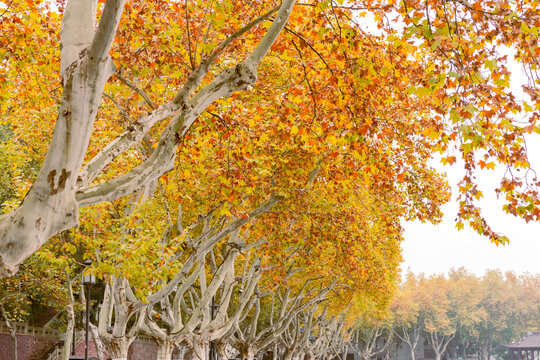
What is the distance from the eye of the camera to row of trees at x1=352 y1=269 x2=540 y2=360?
7788 cm

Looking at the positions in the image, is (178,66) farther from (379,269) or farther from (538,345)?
(538,345)

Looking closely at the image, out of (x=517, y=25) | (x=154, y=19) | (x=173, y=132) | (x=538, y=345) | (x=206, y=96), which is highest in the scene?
(x=154, y=19)

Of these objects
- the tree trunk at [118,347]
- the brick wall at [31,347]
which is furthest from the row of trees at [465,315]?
the tree trunk at [118,347]

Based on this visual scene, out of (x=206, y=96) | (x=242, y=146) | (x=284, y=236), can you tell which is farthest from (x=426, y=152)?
(x=206, y=96)

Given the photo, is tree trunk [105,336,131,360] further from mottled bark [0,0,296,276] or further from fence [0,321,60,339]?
fence [0,321,60,339]

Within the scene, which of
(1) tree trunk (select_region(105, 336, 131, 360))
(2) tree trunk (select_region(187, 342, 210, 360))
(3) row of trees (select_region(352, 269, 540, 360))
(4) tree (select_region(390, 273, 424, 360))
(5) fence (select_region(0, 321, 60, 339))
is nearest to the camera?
(1) tree trunk (select_region(105, 336, 131, 360))

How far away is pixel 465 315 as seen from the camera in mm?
82062

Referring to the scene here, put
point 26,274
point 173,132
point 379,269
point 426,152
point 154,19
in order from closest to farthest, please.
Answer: point 173,132 < point 154,19 < point 426,152 < point 26,274 < point 379,269

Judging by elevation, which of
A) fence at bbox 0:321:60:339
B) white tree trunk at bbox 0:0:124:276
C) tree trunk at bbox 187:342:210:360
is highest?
white tree trunk at bbox 0:0:124:276

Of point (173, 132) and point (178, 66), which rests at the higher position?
point (178, 66)

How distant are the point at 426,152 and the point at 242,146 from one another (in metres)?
6.83

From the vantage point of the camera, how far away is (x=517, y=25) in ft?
21.9

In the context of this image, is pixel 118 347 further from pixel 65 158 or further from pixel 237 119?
pixel 65 158

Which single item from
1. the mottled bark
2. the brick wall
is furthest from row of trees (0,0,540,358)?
the brick wall
